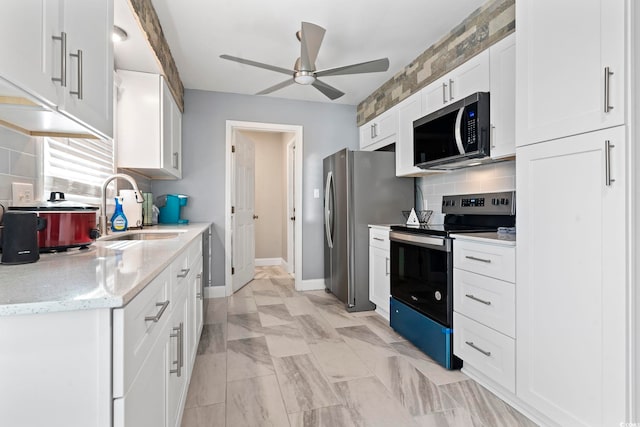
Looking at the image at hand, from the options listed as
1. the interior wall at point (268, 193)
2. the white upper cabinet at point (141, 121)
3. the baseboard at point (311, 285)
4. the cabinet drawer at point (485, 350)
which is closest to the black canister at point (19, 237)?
the white upper cabinet at point (141, 121)

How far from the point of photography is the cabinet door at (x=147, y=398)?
72 centimetres

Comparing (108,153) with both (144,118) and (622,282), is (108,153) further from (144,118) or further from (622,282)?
A: (622,282)

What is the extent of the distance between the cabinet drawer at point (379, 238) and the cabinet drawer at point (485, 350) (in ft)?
→ 3.21

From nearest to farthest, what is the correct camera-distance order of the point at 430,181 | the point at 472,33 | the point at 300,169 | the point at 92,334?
the point at 92,334
the point at 472,33
the point at 430,181
the point at 300,169

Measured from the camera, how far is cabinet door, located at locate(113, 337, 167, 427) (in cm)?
72

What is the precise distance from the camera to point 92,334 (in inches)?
27.0

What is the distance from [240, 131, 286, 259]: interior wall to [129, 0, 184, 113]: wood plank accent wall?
2.32m

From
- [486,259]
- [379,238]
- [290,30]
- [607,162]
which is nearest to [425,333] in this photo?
[486,259]

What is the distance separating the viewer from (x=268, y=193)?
572 centimetres

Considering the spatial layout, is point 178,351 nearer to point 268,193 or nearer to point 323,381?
point 323,381

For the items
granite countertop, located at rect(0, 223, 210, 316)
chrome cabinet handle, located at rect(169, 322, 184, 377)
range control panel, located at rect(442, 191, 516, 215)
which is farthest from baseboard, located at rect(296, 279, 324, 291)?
granite countertop, located at rect(0, 223, 210, 316)

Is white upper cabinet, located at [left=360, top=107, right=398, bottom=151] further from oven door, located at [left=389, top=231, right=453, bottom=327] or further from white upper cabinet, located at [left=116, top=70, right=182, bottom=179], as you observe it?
white upper cabinet, located at [left=116, top=70, right=182, bottom=179]

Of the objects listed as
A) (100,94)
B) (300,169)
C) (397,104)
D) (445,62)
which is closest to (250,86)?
(300,169)

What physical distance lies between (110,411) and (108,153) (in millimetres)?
2117
